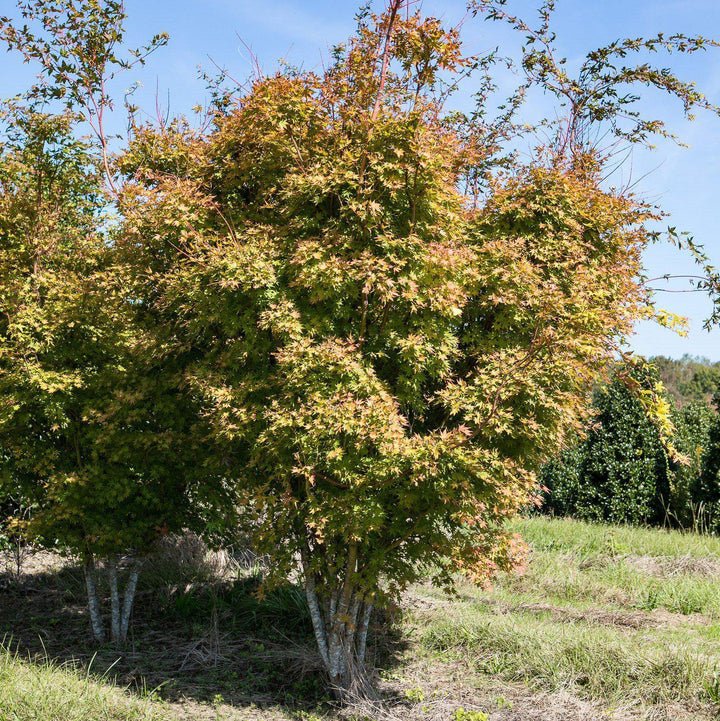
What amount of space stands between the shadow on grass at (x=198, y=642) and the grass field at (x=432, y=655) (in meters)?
0.02

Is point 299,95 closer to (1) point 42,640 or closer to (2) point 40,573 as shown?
(1) point 42,640

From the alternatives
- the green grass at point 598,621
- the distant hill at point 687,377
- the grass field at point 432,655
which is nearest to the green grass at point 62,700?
the grass field at point 432,655

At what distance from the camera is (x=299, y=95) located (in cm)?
457

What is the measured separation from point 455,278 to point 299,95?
1632mm

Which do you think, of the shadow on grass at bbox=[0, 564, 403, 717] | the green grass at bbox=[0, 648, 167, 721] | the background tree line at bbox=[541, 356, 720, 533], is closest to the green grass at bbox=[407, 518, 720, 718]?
the shadow on grass at bbox=[0, 564, 403, 717]

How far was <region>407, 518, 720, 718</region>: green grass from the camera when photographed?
488cm

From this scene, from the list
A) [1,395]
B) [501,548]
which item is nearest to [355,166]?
[501,548]

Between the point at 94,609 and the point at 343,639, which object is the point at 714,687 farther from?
the point at 94,609

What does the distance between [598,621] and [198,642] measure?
3620 millimetres

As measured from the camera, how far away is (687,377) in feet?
166

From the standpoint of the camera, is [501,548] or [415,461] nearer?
[415,461]

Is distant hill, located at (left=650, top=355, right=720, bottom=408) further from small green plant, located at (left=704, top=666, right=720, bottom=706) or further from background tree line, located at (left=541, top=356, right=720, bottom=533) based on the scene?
small green plant, located at (left=704, top=666, right=720, bottom=706)

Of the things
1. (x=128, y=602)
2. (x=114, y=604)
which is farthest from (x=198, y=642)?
(x=114, y=604)

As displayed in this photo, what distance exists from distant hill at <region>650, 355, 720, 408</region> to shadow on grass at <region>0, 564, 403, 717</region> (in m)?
29.7
